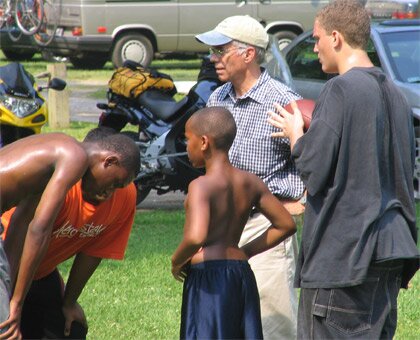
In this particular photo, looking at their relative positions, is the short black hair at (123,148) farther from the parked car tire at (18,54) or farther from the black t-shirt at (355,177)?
the parked car tire at (18,54)

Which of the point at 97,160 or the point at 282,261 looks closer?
the point at 97,160

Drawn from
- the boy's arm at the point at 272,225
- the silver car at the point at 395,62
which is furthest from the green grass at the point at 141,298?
the silver car at the point at 395,62

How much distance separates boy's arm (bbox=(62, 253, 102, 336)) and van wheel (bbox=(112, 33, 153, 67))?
662 inches

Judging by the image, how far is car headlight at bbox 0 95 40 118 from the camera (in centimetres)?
895

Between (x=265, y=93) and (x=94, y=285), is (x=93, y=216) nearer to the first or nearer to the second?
(x=265, y=93)

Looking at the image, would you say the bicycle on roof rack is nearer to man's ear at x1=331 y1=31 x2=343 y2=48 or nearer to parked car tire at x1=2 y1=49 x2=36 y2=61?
parked car tire at x1=2 y1=49 x2=36 y2=61

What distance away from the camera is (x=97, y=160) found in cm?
459

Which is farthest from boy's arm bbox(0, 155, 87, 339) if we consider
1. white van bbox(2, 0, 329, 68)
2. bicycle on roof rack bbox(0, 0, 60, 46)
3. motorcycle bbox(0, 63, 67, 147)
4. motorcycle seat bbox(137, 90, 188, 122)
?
bicycle on roof rack bbox(0, 0, 60, 46)

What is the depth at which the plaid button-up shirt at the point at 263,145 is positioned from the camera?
549 centimetres

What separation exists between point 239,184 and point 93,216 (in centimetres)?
71

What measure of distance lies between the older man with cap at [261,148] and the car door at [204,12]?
1578cm

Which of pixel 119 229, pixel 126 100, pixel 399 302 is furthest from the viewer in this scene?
pixel 126 100

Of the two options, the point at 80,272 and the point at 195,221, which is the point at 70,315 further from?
the point at 195,221

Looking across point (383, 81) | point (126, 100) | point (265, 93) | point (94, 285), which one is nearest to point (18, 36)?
point (126, 100)
